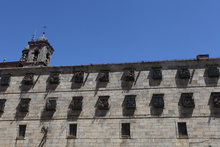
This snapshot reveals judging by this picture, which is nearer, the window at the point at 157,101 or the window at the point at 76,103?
the window at the point at 157,101

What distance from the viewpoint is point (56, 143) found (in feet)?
83.0

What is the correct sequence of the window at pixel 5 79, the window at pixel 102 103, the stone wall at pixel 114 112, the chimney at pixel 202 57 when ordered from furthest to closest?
the window at pixel 5 79 → the chimney at pixel 202 57 → the window at pixel 102 103 → the stone wall at pixel 114 112

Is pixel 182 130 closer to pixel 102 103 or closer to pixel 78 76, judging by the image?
pixel 102 103

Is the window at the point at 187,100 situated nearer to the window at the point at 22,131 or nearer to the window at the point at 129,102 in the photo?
the window at the point at 129,102

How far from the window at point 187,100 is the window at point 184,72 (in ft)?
6.59

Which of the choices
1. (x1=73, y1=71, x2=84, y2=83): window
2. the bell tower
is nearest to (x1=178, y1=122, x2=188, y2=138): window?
(x1=73, y1=71, x2=84, y2=83): window

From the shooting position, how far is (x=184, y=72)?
26.4m

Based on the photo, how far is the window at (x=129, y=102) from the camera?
25.6 metres

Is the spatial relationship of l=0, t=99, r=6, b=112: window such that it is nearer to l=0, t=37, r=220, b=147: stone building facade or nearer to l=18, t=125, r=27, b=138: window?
l=0, t=37, r=220, b=147: stone building facade

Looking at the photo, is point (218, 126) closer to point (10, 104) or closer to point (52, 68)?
point (52, 68)

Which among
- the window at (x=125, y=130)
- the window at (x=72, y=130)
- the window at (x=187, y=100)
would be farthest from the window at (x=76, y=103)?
the window at (x=187, y=100)

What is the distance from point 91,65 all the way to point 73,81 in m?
2.76

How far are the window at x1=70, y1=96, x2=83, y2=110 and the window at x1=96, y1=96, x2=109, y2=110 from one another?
192 centimetres

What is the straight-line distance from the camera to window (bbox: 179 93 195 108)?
24.8 meters
